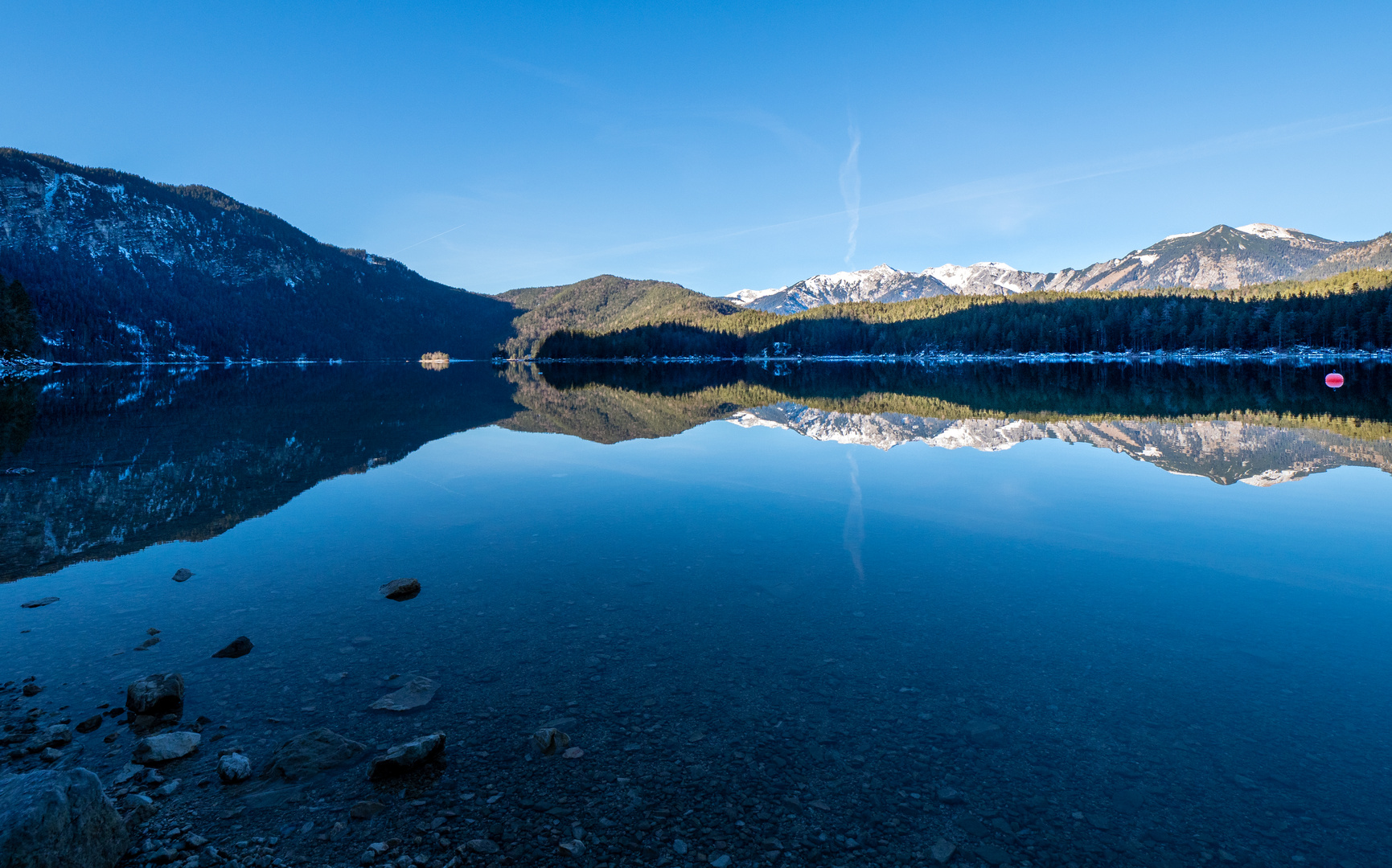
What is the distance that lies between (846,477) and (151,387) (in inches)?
3385

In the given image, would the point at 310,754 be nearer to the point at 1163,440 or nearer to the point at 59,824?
the point at 59,824

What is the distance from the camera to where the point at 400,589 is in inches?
416

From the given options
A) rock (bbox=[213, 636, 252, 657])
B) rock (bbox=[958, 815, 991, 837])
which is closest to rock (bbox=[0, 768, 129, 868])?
rock (bbox=[213, 636, 252, 657])

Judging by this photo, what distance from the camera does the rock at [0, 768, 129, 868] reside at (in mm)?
4434

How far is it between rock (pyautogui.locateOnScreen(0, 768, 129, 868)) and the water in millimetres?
494

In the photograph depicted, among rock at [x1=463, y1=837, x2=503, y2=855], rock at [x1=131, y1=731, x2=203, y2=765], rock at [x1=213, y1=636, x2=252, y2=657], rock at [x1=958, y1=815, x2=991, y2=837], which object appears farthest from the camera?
rock at [x1=213, y1=636, x2=252, y2=657]

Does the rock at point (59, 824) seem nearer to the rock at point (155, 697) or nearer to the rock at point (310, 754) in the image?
the rock at point (310, 754)

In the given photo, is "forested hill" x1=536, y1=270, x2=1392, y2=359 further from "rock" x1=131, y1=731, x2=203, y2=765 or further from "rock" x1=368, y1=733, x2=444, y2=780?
"rock" x1=131, y1=731, x2=203, y2=765

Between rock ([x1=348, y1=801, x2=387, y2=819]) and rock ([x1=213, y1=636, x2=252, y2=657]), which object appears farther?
rock ([x1=213, y1=636, x2=252, y2=657])

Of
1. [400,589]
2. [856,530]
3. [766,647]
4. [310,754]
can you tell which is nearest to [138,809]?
[310,754]

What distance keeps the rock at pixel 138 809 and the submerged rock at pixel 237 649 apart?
305 cm

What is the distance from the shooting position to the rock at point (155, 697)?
23.2 ft

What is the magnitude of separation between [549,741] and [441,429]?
31.3m

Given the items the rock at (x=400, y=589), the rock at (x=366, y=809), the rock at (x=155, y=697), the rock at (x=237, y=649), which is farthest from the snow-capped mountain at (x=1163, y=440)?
the rock at (x=155, y=697)
